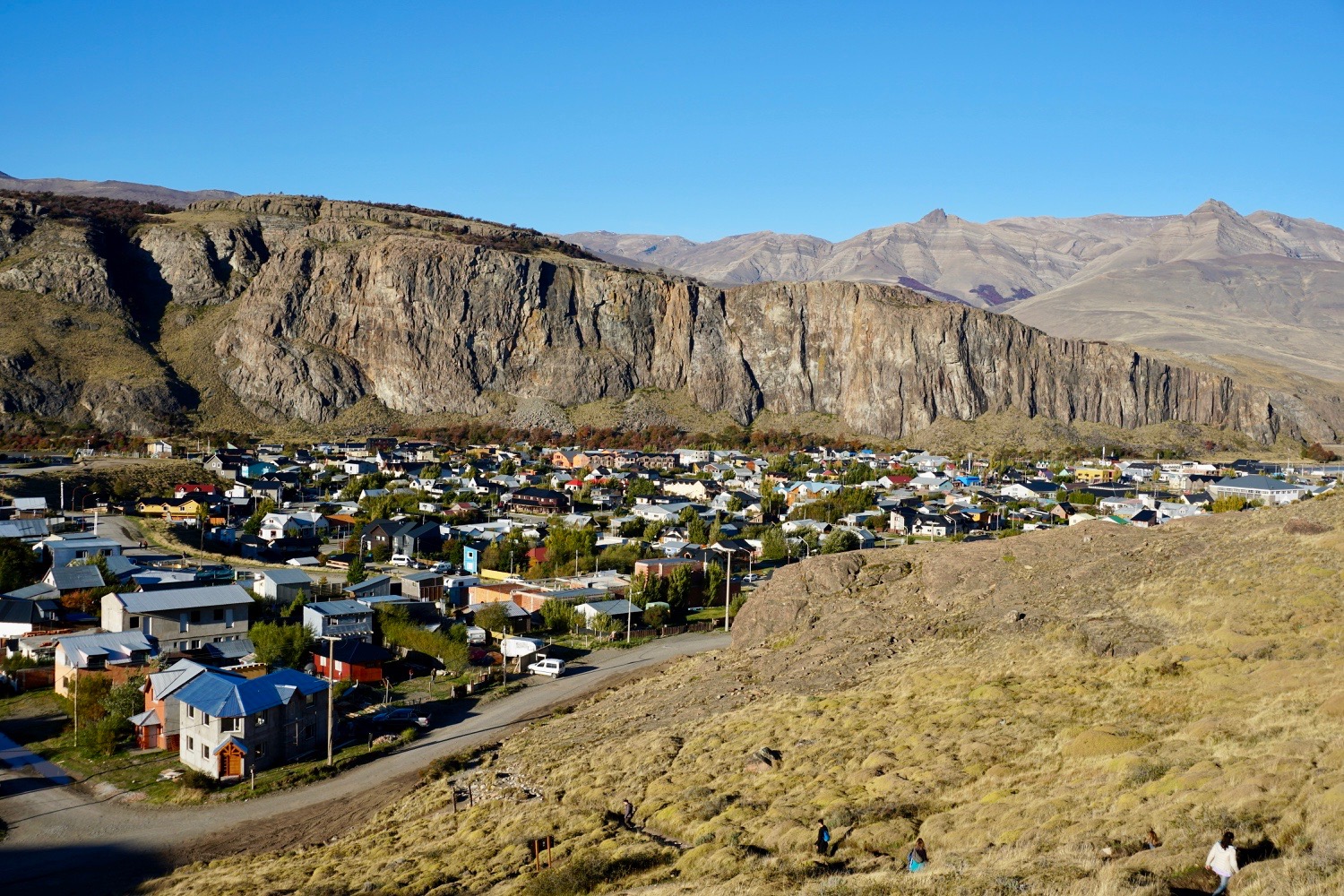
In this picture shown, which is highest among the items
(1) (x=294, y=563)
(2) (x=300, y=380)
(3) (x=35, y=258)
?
(3) (x=35, y=258)

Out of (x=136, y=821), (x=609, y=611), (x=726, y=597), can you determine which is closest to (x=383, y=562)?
(x=609, y=611)

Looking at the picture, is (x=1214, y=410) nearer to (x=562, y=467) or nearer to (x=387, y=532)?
(x=562, y=467)

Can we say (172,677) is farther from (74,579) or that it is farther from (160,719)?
(74,579)

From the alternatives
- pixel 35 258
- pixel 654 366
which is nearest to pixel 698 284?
pixel 654 366

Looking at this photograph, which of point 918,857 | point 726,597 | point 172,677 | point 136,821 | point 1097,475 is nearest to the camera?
point 918,857

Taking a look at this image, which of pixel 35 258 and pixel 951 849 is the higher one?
pixel 35 258

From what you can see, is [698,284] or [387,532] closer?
[387,532]

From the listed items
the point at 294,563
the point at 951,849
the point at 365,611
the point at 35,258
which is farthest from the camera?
the point at 35,258

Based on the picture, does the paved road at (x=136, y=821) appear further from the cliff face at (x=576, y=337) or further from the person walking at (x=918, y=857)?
the cliff face at (x=576, y=337)
